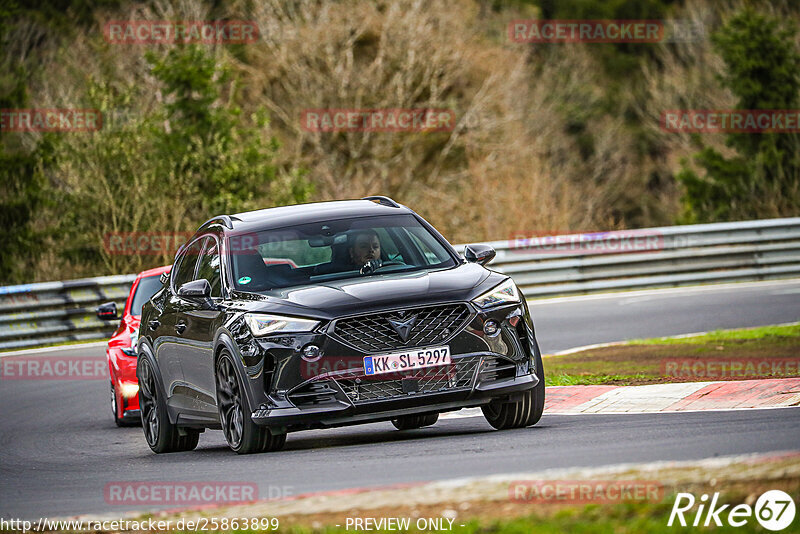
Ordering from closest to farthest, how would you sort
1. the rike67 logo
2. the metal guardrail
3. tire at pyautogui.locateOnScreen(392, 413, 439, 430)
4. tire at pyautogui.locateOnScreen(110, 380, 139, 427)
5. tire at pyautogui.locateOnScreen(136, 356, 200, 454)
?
the rike67 logo
tire at pyautogui.locateOnScreen(136, 356, 200, 454)
tire at pyautogui.locateOnScreen(392, 413, 439, 430)
tire at pyautogui.locateOnScreen(110, 380, 139, 427)
the metal guardrail

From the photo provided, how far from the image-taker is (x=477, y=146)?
47.6 meters

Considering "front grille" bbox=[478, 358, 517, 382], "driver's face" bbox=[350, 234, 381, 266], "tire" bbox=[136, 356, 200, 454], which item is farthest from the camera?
"tire" bbox=[136, 356, 200, 454]

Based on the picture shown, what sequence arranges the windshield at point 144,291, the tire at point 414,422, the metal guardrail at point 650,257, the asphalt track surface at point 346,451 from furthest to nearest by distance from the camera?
1. the metal guardrail at point 650,257
2. the windshield at point 144,291
3. the tire at point 414,422
4. the asphalt track surface at point 346,451

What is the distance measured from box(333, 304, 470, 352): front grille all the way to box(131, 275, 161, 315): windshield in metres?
6.58

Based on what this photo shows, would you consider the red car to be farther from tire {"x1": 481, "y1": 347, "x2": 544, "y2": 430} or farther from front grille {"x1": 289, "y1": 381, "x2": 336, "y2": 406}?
front grille {"x1": 289, "y1": 381, "x2": 336, "y2": 406}

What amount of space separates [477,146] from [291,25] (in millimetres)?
7415

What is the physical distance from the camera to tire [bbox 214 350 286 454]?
9.50 m

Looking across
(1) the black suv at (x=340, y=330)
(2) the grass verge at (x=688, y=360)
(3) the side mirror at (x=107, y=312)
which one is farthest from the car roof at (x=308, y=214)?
(3) the side mirror at (x=107, y=312)

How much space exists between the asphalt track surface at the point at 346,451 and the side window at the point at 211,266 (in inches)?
49.1

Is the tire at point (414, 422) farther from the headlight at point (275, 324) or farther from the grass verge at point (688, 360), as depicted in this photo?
the headlight at point (275, 324)

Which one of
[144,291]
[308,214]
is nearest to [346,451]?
[308,214]

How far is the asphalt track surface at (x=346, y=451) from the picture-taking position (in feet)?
25.2

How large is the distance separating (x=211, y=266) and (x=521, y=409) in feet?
8.64

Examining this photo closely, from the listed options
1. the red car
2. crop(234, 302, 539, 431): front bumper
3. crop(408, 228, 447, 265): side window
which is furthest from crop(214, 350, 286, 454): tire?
the red car
